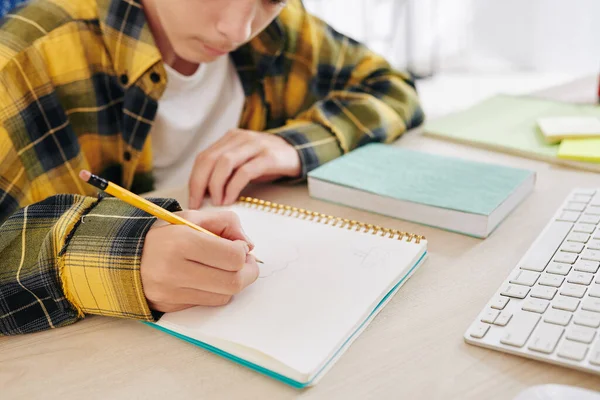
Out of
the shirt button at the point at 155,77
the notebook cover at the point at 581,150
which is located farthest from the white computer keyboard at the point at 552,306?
the shirt button at the point at 155,77

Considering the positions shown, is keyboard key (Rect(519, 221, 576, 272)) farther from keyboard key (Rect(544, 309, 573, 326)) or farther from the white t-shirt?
the white t-shirt

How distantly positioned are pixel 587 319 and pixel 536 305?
0.13 ft

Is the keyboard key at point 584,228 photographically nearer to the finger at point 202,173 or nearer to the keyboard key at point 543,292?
the keyboard key at point 543,292

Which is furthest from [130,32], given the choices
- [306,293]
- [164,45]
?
[306,293]

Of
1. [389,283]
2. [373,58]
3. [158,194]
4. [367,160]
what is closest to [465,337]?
[389,283]

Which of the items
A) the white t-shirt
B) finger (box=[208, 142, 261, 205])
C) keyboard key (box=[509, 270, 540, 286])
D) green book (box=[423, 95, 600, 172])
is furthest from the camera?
the white t-shirt

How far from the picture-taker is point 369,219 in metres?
0.67

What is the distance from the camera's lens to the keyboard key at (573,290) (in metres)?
0.46

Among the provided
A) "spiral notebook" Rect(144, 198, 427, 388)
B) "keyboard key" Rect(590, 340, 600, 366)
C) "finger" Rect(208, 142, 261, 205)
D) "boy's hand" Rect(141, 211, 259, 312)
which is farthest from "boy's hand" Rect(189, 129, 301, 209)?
"keyboard key" Rect(590, 340, 600, 366)

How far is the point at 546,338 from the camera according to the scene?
1.37 ft

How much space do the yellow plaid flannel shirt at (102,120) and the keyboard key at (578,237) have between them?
1.20ft

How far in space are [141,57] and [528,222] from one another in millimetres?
595

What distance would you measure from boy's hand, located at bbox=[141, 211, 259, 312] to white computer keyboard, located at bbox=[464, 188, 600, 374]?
0.21 meters

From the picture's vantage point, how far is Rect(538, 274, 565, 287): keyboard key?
0.48 m
